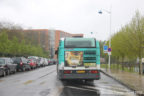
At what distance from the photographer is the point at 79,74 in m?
14.1

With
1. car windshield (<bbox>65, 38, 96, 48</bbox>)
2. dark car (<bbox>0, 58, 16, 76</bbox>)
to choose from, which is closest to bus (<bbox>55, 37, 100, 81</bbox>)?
car windshield (<bbox>65, 38, 96, 48</bbox>)

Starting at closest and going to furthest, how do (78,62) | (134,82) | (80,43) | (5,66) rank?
(78,62)
(80,43)
(134,82)
(5,66)

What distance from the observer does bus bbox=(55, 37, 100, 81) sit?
1404 centimetres

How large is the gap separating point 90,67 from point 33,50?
55.6 m

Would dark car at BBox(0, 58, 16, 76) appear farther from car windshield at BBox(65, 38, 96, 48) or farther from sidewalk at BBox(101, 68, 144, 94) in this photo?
sidewalk at BBox(101, 68, 144, 94)

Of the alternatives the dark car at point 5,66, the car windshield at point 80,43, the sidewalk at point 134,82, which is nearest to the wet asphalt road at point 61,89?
the sidewalk at point 134,82

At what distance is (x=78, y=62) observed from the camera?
14164 mm

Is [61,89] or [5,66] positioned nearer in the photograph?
[61,89]

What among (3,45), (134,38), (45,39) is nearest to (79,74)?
(134,38)

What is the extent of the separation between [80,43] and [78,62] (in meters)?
1.13

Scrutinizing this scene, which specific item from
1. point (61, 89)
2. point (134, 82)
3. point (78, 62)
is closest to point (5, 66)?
point (78, 62)

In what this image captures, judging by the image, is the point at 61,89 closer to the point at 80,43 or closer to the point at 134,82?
the point at 80,43

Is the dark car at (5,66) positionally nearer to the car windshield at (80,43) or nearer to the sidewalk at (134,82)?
the car windshield at (80,43)

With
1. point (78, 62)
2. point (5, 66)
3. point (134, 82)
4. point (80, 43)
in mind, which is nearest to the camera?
point (78, 62)
